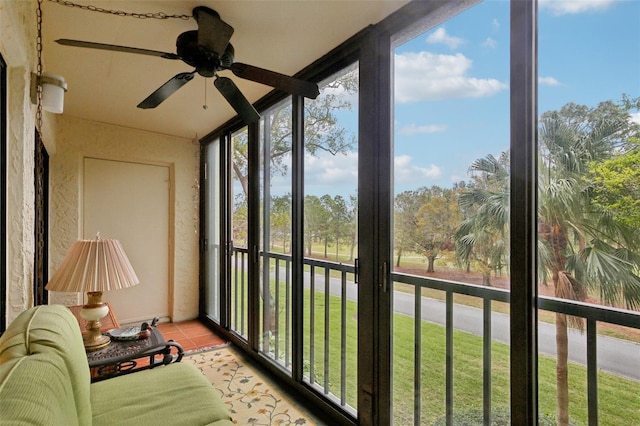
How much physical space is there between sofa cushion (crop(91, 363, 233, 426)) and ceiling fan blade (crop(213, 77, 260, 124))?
154 cm

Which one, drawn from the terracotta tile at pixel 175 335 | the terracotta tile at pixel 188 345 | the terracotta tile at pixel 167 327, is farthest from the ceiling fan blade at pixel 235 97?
the terracotta tile at pixel 167 327

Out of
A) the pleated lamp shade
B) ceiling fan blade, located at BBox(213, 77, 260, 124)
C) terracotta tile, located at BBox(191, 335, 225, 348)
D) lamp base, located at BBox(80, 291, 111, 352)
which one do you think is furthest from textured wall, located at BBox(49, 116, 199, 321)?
ceiling fan blade, located at BBox(213, 77, 260, 124)

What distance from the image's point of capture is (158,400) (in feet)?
5.08

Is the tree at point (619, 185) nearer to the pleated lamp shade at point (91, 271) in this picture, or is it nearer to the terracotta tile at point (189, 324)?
the pleated lamp shade at point (91, 271)

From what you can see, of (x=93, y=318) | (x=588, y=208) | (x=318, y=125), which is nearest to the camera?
(x=588, y=208)

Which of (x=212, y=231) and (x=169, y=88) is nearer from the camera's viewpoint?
(x=169, y=88)

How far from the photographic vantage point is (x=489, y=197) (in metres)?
1.48

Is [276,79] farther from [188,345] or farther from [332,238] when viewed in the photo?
[188,345]

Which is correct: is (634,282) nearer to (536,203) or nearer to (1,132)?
(536,203)

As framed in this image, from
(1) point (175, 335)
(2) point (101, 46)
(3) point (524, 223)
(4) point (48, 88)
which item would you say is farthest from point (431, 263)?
(1) point (175, 335)

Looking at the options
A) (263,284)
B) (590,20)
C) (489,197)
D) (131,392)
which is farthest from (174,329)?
(590,20)

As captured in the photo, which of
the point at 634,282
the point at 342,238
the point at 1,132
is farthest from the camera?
the point at 342,238

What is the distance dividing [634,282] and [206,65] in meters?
2.06

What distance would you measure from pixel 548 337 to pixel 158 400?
5.61 ft
